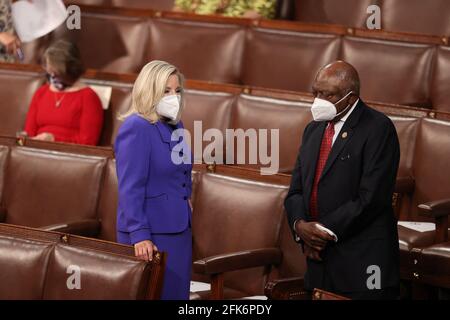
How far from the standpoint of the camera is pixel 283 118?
6.20 feet

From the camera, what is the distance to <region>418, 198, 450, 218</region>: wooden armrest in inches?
61.3

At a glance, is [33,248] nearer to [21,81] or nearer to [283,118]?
[283,118]

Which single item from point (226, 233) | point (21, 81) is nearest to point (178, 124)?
point (226, 233)

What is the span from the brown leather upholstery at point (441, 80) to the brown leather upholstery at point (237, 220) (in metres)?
0.57

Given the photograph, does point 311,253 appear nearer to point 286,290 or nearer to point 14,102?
point 286,290

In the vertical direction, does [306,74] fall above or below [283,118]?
above

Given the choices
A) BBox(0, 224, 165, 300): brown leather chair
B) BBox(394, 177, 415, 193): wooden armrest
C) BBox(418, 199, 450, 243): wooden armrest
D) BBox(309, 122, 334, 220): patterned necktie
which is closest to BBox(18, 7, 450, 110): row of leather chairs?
BBox(394, 177, 415, 193): wooden armrest

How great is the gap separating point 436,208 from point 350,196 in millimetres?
275

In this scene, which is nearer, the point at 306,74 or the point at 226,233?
the point at 226,233

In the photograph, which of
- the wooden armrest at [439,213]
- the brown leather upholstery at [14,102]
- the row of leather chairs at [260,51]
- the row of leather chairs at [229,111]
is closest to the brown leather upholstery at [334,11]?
the row of leather chairs at [260,51]

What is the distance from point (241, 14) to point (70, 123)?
1.76ft

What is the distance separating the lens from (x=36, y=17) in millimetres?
2332

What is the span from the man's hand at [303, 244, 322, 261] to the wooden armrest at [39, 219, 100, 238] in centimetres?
45

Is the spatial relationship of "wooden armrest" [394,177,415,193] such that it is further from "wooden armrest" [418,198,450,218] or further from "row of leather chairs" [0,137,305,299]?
"row of leather chairs" [0,137,305,299]
